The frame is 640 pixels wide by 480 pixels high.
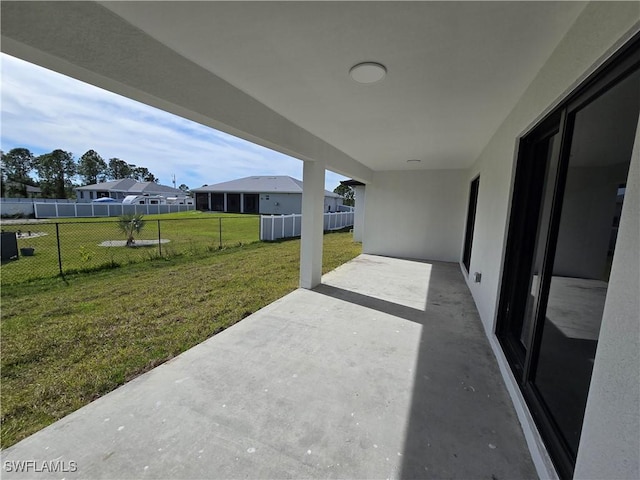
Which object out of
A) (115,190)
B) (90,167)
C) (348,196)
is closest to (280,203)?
(348,196)

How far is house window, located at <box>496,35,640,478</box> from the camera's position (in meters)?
1.54

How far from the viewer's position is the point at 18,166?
30.6 meters

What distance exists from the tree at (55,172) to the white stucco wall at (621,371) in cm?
4259

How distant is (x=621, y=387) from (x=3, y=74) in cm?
343

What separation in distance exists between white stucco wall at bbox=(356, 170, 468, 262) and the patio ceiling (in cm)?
394

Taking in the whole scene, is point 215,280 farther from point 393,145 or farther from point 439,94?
point 439,94

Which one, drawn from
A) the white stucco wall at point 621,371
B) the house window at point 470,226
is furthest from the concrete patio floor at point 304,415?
the house window at point 470,226

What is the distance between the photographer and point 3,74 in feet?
5.51

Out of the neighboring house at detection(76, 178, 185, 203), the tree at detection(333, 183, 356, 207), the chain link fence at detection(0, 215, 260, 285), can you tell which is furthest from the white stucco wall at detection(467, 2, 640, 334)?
the neighboring house at detection(76, 178, 185, 203)

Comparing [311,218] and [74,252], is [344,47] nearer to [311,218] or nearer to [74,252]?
[311,218]

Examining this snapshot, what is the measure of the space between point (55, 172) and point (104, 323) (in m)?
42.1

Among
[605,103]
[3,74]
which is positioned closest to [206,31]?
[3,74]

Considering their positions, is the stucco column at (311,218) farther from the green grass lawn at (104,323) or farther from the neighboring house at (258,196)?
the neighboring house at (258,196)

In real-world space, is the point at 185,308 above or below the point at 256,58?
below
